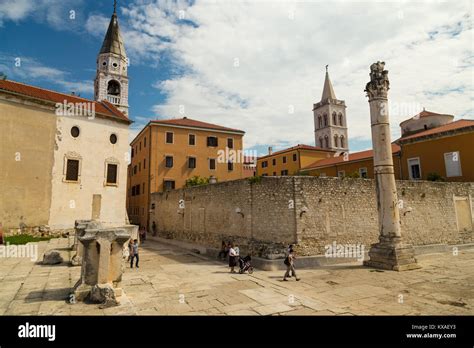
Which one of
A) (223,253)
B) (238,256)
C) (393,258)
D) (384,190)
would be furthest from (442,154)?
(238,256)

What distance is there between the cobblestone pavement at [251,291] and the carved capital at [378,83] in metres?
8.07

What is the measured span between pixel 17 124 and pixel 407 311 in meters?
24.6

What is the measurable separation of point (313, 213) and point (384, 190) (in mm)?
3443

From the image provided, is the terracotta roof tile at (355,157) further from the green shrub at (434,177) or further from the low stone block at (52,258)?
the low stone block at (52,258)

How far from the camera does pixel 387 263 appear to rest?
12.0 metres

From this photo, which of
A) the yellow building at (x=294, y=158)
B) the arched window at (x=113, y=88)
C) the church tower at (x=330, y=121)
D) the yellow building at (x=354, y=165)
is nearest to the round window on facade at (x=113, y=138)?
the arched window at (x=113, y=88)

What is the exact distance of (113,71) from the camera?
131 ft

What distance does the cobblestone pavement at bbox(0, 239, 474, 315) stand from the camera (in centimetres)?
678

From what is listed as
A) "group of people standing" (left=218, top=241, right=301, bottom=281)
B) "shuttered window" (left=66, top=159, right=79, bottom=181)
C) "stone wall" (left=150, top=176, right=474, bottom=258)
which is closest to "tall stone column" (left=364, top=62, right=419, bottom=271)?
"stone wall" (left=150, top=176, right=474, bottom=258)

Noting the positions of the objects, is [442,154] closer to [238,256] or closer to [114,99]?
[238,256]

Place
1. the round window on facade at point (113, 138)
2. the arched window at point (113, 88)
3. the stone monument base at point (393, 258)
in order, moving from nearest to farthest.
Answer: the stone monument base at point (393, 258) → the round window on facade at point (113, 138) → the arched window at point (113, 88)

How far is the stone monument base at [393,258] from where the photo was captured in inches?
462

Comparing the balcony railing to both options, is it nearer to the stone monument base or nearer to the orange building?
the orange building
